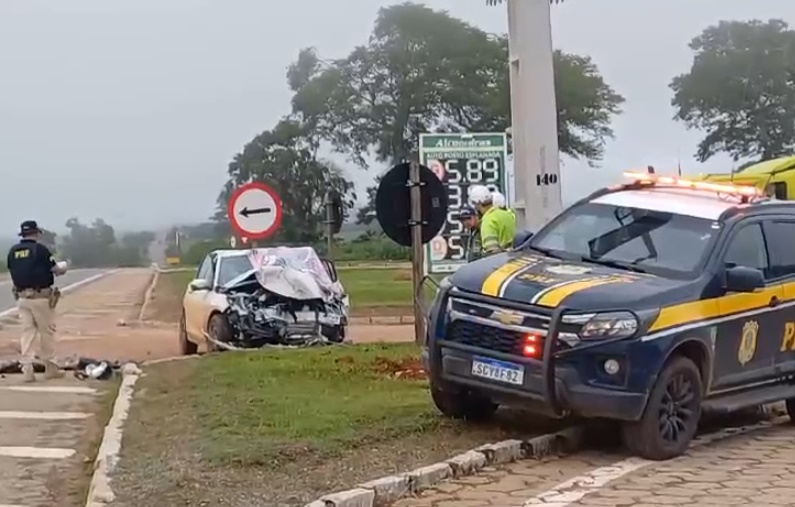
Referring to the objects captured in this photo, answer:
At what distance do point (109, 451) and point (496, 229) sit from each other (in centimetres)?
551

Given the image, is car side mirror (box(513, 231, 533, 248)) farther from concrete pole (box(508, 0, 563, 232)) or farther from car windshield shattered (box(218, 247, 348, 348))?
car windshield shattered (box(218, 247, 348, 348))

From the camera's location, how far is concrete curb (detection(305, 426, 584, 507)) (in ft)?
25.7

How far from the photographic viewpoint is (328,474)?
854cm

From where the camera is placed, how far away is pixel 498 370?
9.49 m

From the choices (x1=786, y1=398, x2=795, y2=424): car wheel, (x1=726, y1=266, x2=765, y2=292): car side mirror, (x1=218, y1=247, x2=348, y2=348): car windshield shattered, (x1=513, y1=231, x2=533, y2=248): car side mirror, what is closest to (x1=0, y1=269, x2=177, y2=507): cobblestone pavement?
(x1=218, y1=247, x2=348, y2=348): car windshield shattered

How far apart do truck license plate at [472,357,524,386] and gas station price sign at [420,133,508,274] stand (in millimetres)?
9926

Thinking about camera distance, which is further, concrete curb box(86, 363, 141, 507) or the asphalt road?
the asphalt road

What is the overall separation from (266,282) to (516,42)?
592cm

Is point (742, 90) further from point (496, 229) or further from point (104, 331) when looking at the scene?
point (496, 229)

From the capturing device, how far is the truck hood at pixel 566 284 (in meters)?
9.26

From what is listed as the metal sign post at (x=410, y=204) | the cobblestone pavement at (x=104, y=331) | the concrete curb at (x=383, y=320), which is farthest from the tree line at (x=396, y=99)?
the metal sign post at (x=410, y=204)

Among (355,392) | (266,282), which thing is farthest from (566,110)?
(355,392)

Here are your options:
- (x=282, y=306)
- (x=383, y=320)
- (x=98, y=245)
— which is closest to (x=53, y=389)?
(x=282, y=306)

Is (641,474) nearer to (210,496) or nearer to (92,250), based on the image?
(210,496)
